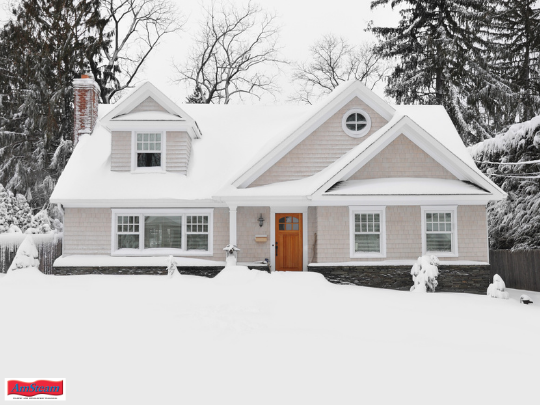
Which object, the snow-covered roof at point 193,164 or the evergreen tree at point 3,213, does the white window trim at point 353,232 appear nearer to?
the snow-covered roof at point 193,164

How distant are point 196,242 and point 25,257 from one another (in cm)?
503

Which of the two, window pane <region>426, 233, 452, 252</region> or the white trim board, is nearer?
window pane <region>426, 233, 452, 252</region>

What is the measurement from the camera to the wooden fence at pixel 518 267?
47.4 ft

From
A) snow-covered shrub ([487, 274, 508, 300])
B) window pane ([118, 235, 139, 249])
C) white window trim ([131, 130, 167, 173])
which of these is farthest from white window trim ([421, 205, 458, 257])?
window pane ([118, 235, 139, 249])

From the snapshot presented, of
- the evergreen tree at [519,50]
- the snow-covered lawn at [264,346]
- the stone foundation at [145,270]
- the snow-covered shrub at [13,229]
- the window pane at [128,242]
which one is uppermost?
the evergreen tree at [519,50]

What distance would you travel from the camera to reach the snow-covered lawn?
5.39 m

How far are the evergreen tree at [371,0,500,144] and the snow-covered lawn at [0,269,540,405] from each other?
51.3ft

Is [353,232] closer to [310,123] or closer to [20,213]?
[310,123]

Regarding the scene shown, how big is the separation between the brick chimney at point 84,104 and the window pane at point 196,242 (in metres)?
6.18

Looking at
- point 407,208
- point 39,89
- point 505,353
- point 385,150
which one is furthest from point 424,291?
point 39,89

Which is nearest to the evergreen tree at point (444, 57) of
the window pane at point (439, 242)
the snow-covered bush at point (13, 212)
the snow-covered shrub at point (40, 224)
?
the window pane at point (439, 242)

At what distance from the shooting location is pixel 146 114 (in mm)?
15266

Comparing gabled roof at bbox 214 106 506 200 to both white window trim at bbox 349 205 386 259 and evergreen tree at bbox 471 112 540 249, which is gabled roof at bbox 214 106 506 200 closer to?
evergreen tree at bbox 471 112 540 249

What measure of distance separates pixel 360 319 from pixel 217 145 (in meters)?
9.96
